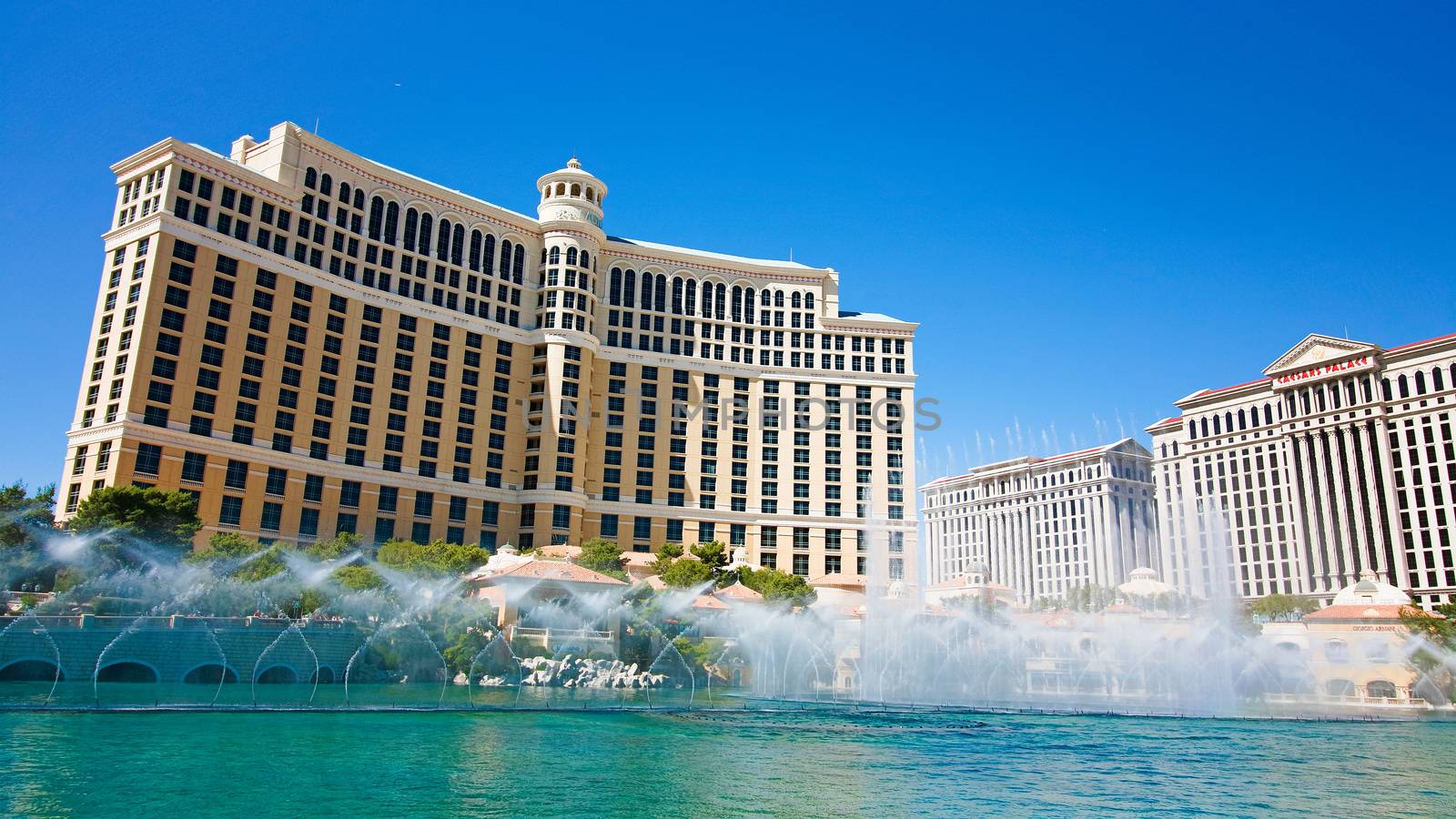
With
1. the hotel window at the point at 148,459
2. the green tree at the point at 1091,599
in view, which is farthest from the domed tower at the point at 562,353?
the green tree at the point at 1091,599

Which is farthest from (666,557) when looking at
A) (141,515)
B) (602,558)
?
(141,515)

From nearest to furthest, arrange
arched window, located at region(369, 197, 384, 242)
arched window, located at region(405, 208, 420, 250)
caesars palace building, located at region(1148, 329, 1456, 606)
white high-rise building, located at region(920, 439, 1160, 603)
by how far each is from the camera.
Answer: arched window, located at region(369, 197, 384, 242), arched window, located at region(405, 208, 420, 250), caesars palace building, located at region(1148, 329, 1456, 606), white high-rise building, located at region(920, 439, 1160, 603)

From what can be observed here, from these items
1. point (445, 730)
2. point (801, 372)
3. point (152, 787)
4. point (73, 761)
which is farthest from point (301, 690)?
point (801, 372)

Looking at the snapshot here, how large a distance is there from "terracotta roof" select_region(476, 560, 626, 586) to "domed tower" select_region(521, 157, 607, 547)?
26376 millimetres

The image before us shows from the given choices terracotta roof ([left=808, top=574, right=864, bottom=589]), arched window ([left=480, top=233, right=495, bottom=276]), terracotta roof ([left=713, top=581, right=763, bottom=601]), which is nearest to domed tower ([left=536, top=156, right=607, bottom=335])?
arched window ([left=480, top=233, right=495, bottom=276])

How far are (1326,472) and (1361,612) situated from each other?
6504 centimetres

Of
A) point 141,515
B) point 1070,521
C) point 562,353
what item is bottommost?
point 141,515

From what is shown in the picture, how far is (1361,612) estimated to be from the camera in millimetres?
74312

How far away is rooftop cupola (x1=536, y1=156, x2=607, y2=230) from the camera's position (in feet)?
368

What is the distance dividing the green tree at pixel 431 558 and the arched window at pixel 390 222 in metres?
34.3

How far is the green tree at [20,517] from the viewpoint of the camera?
194 feet

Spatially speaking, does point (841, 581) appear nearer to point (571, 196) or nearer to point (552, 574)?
point (552, 574)

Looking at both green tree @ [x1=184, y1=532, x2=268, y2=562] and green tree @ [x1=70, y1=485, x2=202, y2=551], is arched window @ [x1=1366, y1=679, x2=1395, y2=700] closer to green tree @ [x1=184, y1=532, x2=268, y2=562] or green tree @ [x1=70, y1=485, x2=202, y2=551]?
green tree @ [x1=184, y1=532, x2=268, y2=562]

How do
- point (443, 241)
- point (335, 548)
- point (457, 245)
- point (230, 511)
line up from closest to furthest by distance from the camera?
point (335, 548)
point (230, 511)
point (443, 241)
point (457, 245)
